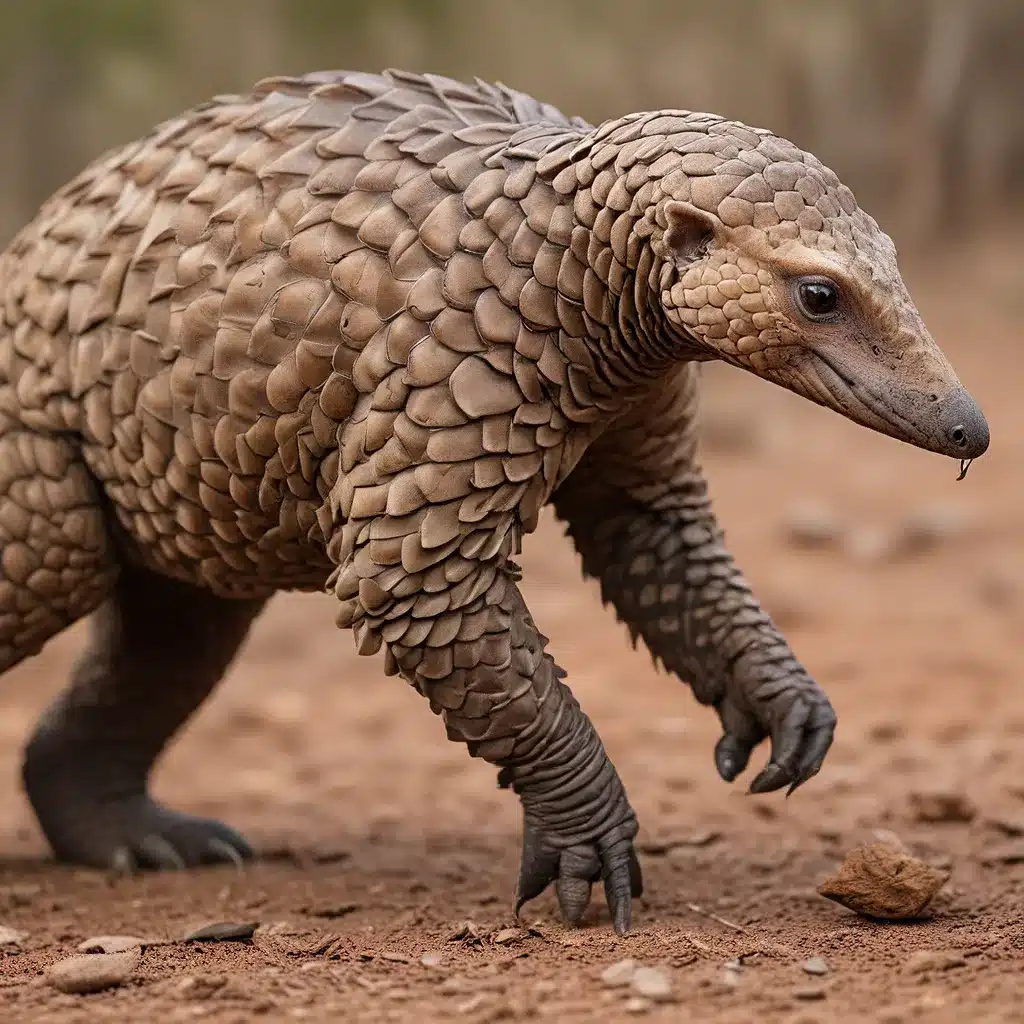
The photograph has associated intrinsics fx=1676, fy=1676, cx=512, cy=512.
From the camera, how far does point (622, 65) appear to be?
12758 mm

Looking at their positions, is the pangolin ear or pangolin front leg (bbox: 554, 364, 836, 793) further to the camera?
pangolin front leg (bbox: 554, 364, 836, 793)

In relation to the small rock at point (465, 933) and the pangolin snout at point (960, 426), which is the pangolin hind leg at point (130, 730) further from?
the pangolin snout at point (960, 426)

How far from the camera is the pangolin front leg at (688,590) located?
427 cm

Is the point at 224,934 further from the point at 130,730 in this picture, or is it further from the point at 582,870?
the point at 130,730

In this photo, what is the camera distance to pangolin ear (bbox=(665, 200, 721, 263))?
3.42 metres

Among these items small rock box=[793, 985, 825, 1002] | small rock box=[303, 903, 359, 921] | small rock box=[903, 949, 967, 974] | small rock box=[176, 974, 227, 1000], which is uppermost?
small rock box=[903, 949, 967, 974]

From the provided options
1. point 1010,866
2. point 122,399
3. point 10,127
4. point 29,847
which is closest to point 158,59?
point 10,127

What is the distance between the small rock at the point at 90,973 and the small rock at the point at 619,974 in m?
1.02

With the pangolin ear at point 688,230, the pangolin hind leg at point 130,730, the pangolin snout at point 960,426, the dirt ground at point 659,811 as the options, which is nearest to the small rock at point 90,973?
the dirt ground at point 659,811

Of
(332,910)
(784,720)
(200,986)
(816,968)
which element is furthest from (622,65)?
(200,986)

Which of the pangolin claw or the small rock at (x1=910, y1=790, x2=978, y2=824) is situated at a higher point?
the pangolin claw

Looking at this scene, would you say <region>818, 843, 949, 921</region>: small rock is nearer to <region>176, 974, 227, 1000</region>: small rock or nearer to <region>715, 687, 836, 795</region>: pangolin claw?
<region>715, 687, 836, 795</region>: pangolin claw

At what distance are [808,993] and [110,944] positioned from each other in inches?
66.5

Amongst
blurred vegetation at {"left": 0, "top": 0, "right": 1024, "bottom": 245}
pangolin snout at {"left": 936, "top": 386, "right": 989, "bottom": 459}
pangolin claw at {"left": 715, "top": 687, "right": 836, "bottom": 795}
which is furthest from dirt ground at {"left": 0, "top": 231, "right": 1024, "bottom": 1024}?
blurred vegetation at {"left": 0, "top": 0, "right": 1024, "bottom": 245}
